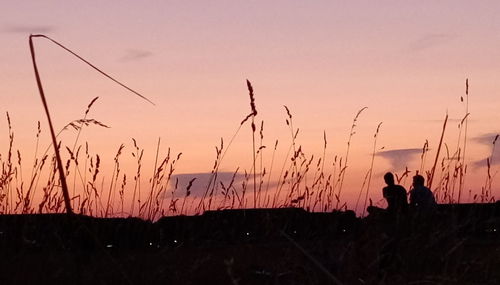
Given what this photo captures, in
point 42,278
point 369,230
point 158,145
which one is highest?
point 158,145

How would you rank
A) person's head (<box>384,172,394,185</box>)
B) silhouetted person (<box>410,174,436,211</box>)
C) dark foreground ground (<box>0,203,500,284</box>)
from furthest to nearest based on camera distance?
1. person's head (<box>384,172,394,185</box>)
2. silhouetted person (<box>410,174,436,211</box>)
3. dark foreground ground (<box>0,203,500,284</box>)

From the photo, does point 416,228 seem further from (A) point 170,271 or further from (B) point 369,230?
(A) point 170,271

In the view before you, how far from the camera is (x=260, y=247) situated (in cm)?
594

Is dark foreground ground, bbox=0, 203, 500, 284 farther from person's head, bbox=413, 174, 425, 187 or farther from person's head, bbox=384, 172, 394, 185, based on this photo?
person's head, bbox=384, 172, 394, 185

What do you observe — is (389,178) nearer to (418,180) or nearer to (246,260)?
(418,180)

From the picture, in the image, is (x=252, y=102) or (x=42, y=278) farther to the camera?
(x=252, y=102)

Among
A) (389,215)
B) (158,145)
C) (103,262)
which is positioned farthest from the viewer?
(158,145)

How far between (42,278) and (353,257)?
1.50 metres

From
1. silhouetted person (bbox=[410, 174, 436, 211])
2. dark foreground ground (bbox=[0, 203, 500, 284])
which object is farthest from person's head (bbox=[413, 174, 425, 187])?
dark foreground ground (bbox=[0, 203, 500, 284])

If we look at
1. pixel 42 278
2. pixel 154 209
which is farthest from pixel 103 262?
pixel 154 209

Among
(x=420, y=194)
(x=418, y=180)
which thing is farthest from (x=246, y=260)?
(x=418, y=180)

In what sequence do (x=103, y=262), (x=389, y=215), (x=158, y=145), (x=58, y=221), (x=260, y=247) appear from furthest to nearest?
(x=260, y=247) < (x=158, y=145) < (x=58, y=221) < (x=389, y=215) < (x=103, y=262)

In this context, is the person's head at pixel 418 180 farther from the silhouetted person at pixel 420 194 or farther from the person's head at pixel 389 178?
the person's head at pixel 389 178

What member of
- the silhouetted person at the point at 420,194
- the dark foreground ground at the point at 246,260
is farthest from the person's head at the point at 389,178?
the dark foreground ground at the point at 246,260
